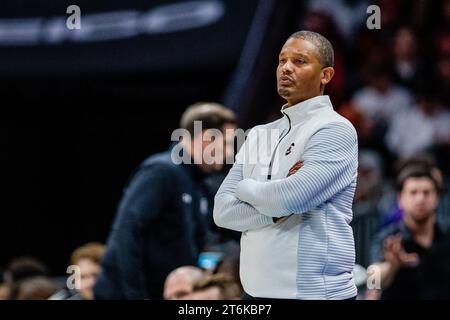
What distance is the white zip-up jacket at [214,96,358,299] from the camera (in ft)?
10.1

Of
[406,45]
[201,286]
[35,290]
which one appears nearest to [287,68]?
[201,286]

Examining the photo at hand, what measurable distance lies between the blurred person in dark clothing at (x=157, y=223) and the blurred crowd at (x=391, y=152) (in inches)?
5.2

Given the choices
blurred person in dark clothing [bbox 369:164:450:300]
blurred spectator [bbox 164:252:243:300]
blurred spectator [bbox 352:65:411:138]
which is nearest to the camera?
blurred spectator [bbox 164:252:243:300]

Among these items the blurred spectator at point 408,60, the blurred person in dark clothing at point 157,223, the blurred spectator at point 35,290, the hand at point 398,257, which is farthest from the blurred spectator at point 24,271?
the blurred spectator at point 408,60

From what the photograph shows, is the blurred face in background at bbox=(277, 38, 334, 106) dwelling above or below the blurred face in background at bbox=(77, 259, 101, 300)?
above

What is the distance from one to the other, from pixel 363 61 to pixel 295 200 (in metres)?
5.19

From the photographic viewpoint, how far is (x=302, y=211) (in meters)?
3.06

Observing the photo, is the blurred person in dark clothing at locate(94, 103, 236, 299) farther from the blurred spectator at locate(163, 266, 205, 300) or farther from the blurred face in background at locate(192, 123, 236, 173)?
the blurred spectator at locate(163, 266, 205, 300)

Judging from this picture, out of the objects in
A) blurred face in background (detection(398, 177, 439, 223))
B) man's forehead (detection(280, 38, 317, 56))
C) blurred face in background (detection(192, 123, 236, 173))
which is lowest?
blurred face in background (detection(398, 177, 439, 223))

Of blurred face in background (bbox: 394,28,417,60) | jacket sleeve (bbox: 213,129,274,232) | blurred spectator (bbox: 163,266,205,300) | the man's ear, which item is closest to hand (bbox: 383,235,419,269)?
blurred spectator (bbox: 163,266,205,300)

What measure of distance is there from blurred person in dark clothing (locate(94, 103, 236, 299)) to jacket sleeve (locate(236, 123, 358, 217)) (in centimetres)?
166

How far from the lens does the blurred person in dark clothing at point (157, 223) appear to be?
4.82m

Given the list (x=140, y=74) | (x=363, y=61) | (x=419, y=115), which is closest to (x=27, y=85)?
(x=140, y=74)
